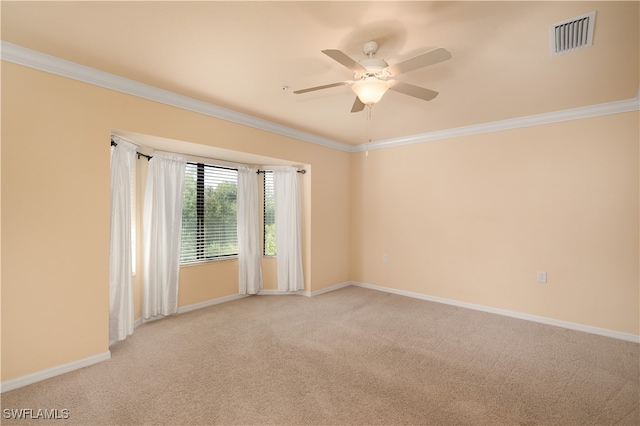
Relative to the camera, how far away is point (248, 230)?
4938mm

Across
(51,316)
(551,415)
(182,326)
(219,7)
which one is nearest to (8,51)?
(219,7)

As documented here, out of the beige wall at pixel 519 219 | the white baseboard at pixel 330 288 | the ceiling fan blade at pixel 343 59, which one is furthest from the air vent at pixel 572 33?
the white baseboard at pixel 330 288

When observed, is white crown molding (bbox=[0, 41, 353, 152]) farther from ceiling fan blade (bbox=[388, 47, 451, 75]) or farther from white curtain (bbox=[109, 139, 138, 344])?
ceiling fan blade (bbox=[388, 47, 451, 75])

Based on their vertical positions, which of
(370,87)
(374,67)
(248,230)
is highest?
(374,67)

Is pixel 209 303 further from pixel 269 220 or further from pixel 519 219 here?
pixel 519 219

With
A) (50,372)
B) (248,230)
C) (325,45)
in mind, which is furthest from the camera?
(248,230)

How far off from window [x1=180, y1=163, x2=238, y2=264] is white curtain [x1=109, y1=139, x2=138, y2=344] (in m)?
1.07

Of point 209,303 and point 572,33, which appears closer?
point 572,33

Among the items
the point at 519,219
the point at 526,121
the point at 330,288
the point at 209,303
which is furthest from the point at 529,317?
the point at 209,303

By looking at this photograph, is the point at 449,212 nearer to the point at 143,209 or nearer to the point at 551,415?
the point at 551,415

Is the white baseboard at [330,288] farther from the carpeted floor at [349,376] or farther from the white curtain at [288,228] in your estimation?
the carpeted floor at [349,376]

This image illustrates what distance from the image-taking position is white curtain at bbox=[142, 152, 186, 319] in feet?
12.7

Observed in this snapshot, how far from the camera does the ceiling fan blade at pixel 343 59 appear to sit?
1825 millimetres

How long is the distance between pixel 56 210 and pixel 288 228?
301 centimetres
